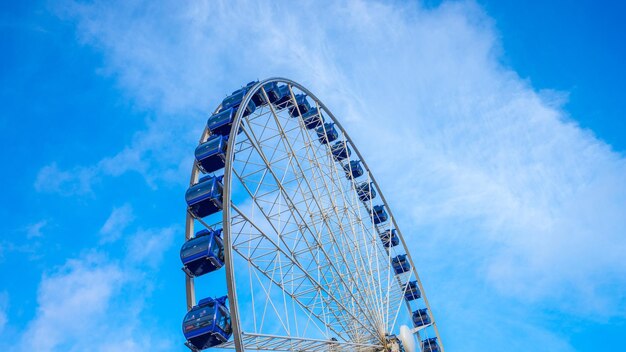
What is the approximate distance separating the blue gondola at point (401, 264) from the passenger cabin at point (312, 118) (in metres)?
8.79

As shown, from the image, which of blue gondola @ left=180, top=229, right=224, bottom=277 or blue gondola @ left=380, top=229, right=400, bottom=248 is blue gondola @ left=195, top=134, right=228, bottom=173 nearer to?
blue gondola @ left=180, top=229, right=224, bottom=277

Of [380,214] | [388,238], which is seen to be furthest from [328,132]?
[388,238]

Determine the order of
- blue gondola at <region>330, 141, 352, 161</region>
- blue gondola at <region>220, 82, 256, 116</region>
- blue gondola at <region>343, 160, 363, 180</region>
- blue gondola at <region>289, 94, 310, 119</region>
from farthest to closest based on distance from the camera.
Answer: blue gondola at <region>343, 160, 363, 180</region> → blue gondola at <region>330, 141, 352, 161</region> → blue gondola at <region>289, 94, 310, 119</region> → blue gondola at <region>220, 82, 256, 116</region>

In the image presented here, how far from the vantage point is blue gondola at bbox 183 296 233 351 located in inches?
545

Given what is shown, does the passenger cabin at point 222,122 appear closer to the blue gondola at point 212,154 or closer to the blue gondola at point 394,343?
the blue gondola at point 212,154

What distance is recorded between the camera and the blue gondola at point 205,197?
16.5 m

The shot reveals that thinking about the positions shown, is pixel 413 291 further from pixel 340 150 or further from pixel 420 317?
pixel 340 150

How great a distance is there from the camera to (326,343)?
15242 mm

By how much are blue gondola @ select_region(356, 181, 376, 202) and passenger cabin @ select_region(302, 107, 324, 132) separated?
4.65 metres

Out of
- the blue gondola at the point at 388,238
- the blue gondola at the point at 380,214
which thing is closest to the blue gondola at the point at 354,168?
the blue gondola at the point at 380,214

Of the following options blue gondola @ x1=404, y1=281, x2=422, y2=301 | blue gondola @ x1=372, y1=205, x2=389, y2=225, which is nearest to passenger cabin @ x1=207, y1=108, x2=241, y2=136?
blue gondola @ x1=372, y1=205, x2=389, y2=225

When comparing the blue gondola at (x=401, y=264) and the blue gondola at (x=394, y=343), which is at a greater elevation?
the blue gondola at (x=401, y=264)

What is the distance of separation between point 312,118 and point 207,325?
13.5 m

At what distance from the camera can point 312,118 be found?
25203 millimetres
